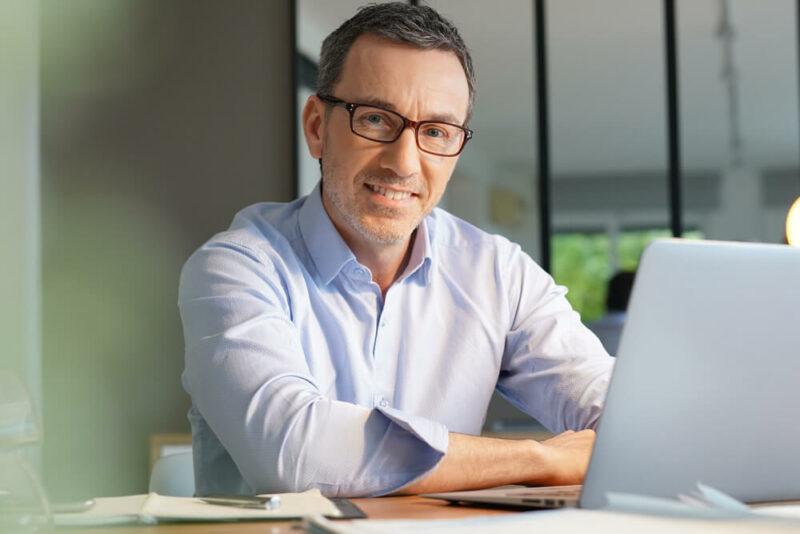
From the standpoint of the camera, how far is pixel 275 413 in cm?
122

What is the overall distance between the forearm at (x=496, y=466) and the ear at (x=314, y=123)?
80 cm

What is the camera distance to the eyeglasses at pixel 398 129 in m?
1.64

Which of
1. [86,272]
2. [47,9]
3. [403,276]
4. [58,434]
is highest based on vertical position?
[47,9]

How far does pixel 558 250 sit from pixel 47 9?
2.47 meters

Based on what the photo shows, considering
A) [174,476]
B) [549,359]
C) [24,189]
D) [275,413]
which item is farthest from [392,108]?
[24,189]

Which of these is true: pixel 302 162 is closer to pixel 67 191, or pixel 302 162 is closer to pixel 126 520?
pixel 67 191

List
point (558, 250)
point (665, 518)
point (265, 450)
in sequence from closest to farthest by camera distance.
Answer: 1. point (665, 518)
2. point (265, 450)
3. point (558, 250)

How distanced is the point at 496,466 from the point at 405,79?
746 mm

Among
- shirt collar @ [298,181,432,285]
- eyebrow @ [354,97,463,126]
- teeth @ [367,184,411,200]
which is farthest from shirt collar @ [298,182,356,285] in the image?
eyebrow @ [354,97,463,126]

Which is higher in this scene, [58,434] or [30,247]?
[30,247]

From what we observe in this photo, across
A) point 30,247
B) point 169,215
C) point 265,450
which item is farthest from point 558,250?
point 265,450

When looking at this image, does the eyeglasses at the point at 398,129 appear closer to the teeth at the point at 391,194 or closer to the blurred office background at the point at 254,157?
the teeth at the point at 391,194

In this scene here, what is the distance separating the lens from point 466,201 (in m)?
3.97

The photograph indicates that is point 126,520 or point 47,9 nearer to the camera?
point 126,520
